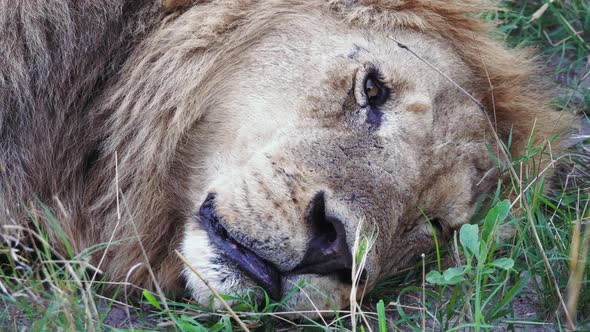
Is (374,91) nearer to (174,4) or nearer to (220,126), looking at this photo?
(220,126)

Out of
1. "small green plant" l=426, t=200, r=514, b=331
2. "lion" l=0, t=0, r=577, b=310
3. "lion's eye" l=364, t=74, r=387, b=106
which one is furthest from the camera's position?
"lion's eye" l=364, t=74, r=387, b=106

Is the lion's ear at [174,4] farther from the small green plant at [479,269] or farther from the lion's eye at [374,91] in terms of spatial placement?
the small green plant at [479,269]

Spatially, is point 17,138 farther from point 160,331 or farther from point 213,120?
point 160,331

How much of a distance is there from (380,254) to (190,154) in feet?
2.25

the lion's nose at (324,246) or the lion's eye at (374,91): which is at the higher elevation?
the lion's eye at (374,91)

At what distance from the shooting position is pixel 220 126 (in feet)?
8.44

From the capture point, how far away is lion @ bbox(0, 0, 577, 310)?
2.39 metres

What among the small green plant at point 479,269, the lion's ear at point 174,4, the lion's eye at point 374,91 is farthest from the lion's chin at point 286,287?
the lion's ear at point 174,4

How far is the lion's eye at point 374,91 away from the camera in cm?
259

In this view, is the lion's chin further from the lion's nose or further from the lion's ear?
the lion's ear

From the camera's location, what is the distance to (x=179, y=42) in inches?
105

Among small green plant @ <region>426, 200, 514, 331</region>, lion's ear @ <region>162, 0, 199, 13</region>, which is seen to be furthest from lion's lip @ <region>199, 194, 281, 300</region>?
lion's ear @ <region>162, 0, 199, 13</region>

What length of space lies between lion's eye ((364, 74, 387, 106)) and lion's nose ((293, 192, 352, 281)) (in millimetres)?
459

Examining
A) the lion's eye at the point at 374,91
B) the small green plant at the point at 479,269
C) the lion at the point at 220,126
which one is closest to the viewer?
the small green plant at the point at 479,269
